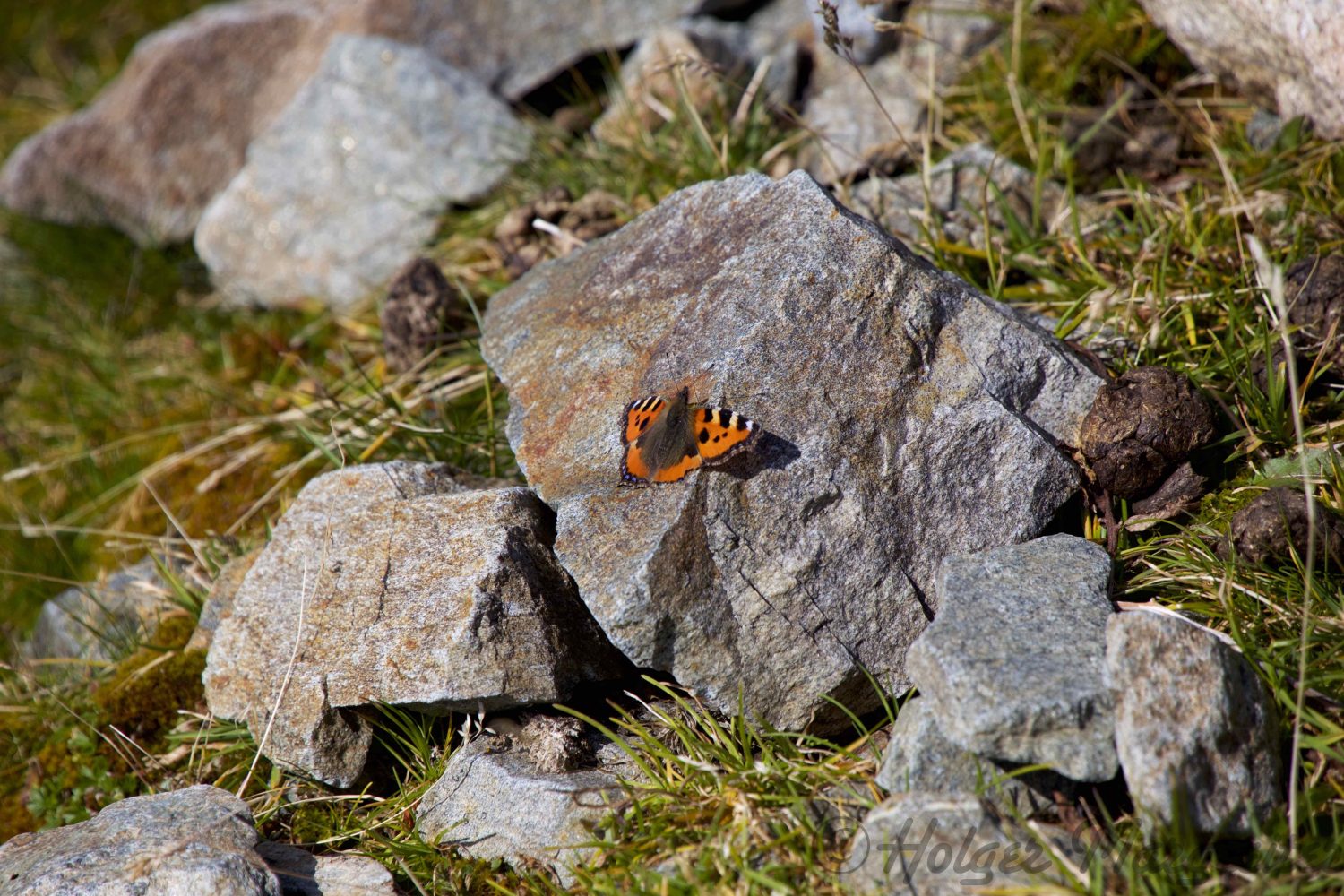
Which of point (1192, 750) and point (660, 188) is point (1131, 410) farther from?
point (660, 188)

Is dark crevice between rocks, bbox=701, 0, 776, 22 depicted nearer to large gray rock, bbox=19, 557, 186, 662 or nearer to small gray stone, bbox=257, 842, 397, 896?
large gray rock, bbox=19, 557, 186, 662

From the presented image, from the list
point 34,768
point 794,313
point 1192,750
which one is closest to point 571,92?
point 794,313

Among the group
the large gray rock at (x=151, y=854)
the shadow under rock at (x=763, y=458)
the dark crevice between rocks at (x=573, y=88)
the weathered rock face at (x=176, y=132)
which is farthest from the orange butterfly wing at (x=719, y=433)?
the weathered rock face at (x=176, y=132)

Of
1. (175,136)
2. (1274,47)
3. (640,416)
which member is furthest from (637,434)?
(175,136)

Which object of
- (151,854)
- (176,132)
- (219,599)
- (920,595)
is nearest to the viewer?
(151,854)

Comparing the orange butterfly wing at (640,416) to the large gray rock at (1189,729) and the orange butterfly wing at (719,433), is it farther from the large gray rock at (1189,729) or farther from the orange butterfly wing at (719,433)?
the large gray rock at (1189,729)

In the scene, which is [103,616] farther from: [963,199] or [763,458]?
[963,199]
